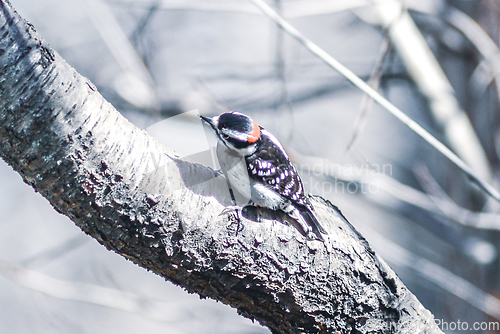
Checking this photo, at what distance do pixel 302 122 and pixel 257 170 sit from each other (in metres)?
1.49

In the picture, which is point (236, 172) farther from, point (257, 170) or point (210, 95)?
point (210, 95)

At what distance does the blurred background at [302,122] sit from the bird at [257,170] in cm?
107

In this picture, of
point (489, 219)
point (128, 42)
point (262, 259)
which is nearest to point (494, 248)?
point (489, 219)

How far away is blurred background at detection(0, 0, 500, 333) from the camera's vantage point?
6.46ft

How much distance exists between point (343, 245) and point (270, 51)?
5.96 feet

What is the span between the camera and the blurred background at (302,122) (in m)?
1.97

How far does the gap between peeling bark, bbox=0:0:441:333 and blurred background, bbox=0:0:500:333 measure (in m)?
1.27

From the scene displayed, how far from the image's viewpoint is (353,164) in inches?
84.9

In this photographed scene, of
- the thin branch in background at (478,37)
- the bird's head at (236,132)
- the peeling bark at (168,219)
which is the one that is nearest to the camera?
the peeling bark at (168,219)

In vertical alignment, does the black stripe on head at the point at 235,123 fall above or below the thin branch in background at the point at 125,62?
below

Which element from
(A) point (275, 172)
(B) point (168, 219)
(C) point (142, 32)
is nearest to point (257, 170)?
(A) point (275, 172)

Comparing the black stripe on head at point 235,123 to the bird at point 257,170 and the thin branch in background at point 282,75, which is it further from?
the thin branch in background at point 282,75

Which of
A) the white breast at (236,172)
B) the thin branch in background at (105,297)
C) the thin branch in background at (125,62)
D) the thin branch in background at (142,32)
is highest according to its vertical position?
the thin branch in background at (142,32)

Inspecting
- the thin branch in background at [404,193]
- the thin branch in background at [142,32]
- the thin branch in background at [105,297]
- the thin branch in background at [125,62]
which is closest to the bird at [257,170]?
the thin branch in background at [404,193]
